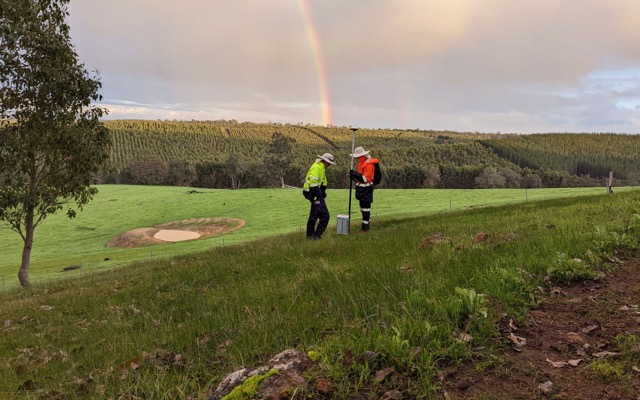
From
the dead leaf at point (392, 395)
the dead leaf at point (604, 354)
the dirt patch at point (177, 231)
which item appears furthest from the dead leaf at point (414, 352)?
the dirt patch at point (177, 231)

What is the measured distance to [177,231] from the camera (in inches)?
1644

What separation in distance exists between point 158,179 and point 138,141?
66.9m

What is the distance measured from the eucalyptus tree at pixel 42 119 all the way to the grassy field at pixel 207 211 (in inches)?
521

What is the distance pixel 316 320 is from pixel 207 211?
47.3 meters

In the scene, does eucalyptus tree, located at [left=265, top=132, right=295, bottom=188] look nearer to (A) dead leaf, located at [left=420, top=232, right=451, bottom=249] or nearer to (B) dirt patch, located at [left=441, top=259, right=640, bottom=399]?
(A) dead leaf, located at [left=420, top=232, right=451, bottom=249]

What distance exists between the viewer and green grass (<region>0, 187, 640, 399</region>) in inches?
125

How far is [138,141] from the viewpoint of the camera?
533ft

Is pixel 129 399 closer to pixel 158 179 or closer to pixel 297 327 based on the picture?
pixel 297 327

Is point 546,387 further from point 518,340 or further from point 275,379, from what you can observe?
point 275,379

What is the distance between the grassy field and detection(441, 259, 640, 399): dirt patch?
28.1 metres

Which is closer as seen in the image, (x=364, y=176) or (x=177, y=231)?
(x=364, y=176)

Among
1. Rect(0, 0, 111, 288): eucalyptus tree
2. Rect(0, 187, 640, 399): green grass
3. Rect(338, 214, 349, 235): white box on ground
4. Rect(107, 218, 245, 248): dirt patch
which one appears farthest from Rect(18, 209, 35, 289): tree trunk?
Rect(107, 218, 245, 248): dirt patch

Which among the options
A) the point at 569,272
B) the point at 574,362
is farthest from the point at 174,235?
the point at 574,362

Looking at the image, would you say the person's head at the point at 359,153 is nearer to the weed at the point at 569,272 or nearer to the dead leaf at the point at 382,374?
the weed at the point at 569,272
